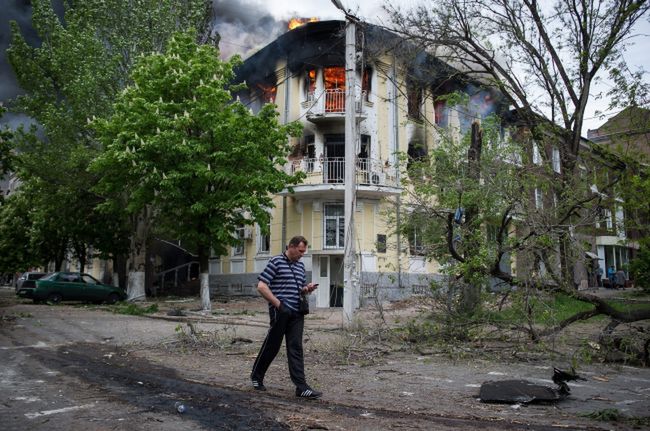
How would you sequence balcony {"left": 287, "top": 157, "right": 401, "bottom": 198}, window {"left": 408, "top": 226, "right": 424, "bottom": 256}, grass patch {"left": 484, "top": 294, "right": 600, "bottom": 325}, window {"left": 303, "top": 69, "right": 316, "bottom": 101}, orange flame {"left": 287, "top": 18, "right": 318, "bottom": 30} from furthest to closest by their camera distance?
orange flame {"left": 287, "top": 18, "right": 318, "bottom": 30} < window {"left": 303, "top": 69, "right": 316, "bottom": 101} < balcony {"left": 287, "top": 157, "right": 401, "bottom": 198} < window {"left": 408, "top": 226, "right": 424, "bottom": 256} < grass patch {"left": 484, "top": 294, "right": 600, "bottom": 325}

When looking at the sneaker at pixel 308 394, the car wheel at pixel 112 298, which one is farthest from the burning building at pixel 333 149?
the sneaker at pixel 308 394

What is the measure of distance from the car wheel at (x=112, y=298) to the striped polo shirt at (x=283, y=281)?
2004 centimetres

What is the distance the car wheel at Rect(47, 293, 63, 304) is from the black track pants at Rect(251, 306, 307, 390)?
19.7 metres

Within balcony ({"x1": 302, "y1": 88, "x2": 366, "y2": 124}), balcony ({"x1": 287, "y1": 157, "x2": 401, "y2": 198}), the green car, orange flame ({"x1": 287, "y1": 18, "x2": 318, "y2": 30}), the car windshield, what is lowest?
the green car

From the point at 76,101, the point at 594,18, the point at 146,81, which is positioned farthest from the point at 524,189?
the point at 76,101

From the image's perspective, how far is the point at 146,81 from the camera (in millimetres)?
18938

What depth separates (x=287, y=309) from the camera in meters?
5.97

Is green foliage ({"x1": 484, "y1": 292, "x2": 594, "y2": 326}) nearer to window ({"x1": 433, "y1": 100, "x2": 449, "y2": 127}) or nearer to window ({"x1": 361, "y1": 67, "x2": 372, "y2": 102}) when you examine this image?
window ({"x1": 433, "y1": 100, "x2": 449, "y2": 127})

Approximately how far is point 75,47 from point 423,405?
22603 mm

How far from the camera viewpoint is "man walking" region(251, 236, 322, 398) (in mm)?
5902

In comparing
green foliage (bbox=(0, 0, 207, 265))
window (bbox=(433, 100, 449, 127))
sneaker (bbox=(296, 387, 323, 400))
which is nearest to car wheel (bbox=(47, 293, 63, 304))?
green foliage (bbox=(0, 0, 207, 265))

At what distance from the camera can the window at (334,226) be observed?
73.8 ft

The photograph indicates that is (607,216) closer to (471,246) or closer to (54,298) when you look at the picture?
(471,246)

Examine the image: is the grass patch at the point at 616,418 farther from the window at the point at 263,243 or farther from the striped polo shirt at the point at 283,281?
the window at the point at 263,243
